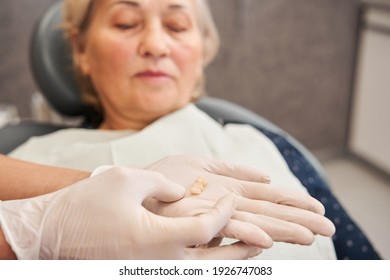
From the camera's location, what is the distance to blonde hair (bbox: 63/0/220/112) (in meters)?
0.99

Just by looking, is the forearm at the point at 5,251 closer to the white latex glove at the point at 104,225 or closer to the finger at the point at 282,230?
the white latex glove at the point at 104,225

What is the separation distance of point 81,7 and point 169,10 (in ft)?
0.75

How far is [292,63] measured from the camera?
7.25 ft

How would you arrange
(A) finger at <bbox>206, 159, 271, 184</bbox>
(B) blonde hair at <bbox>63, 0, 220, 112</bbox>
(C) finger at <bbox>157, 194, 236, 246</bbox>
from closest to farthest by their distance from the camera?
1. (C) finger at <bbox>157, 194, 236, 246</bbox>
2. (A) finger at <bbox>206, 159, 271, 184</bbox>
3. (B) blonde hair at <bbox>63, 0, 220, 112</bbox>

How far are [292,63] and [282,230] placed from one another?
1776 millimetres

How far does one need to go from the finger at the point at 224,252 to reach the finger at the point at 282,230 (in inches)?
1.2

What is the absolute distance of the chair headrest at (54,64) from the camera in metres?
1.16

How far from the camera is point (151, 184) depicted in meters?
0.53

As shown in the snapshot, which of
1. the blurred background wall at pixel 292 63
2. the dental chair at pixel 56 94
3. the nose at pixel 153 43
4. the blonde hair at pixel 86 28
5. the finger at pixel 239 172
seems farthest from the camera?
the blurred background wall at pixel 292 63

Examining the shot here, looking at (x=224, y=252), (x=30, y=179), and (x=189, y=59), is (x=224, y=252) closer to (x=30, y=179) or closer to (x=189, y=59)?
(x=30, y=179)

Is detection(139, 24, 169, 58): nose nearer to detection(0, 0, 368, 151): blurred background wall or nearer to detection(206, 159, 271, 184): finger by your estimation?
detection(206, 159, 271, 184): finger

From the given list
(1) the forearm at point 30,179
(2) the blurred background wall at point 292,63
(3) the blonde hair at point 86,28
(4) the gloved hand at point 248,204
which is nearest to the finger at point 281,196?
(4) the gloved hand at point 248,204

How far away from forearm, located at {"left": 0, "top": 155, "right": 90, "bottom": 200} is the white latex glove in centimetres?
13

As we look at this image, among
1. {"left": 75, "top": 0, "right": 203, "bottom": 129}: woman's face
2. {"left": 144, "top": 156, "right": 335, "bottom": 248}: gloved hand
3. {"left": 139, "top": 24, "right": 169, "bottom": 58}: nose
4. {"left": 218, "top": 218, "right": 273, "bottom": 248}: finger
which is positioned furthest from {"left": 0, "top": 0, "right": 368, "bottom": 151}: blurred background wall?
{"left": 218, "top": 218, "right": 273, "bottom": 248}: finger
